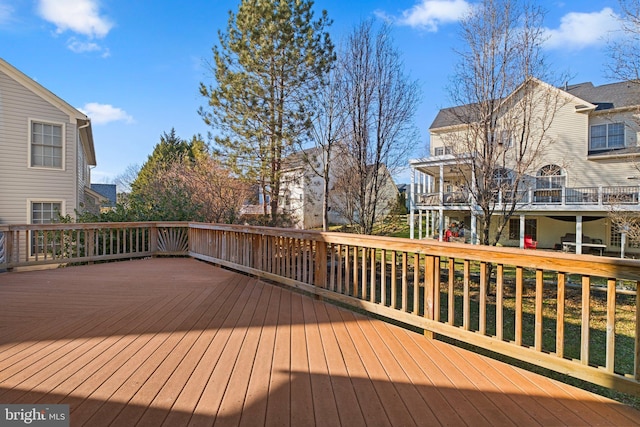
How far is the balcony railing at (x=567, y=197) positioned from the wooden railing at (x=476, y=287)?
4.64m

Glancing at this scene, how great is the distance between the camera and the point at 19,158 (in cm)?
897

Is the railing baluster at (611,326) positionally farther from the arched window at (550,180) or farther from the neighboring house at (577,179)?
the arched window at (550,180)

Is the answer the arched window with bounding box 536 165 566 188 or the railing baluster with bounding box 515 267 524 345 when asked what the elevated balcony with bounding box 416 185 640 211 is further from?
the railing baluster with bounding box 515 267 524 345

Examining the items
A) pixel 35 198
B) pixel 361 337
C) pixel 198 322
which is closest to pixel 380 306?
pixel 361 337

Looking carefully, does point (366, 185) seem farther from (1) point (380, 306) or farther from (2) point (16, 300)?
(2) point (16, 300)

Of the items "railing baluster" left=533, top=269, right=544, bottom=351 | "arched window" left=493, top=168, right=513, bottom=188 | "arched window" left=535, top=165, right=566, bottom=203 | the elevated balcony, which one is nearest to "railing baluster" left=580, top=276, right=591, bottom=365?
"railing baluster" left=533, top=269, right=544, bottom=351

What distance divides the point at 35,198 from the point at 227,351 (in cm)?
1006

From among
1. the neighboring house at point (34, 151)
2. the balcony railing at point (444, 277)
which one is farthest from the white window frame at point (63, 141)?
the balcony railing at point (444, 277)

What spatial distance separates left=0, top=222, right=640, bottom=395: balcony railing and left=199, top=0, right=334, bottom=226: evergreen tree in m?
2.93

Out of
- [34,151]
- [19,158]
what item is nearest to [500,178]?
[34,151]

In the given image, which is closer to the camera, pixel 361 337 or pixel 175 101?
pixel 361 337

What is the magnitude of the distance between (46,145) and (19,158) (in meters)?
0.75

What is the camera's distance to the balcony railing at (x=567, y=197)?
11211 mm

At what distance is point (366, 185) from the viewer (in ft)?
28.0
